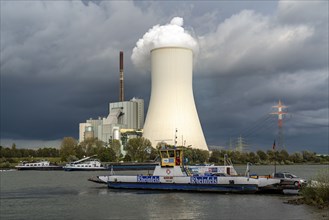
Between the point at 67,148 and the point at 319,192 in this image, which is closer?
the point at 319,192

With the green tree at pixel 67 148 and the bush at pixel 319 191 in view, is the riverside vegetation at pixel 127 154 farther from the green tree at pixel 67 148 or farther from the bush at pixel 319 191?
the bush at pixel 319 191

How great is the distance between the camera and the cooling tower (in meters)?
63.7

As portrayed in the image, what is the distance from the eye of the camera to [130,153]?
9188cm

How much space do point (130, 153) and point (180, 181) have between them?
205 ft

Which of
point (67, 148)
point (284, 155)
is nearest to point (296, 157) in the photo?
point (284, 155)

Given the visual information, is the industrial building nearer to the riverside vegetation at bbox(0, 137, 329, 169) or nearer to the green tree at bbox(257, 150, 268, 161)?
the riverside vegetation at bbox(0, 137, 329, 169)

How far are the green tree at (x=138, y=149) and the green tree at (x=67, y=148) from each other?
41.1 feet

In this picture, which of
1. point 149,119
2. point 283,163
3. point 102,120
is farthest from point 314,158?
point 149,119

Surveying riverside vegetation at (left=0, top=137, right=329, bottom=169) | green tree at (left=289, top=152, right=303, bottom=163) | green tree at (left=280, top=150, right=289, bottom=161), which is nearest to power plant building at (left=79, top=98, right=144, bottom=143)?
riverside vegetation at (left=0, top=137, right=329, bottom=169)

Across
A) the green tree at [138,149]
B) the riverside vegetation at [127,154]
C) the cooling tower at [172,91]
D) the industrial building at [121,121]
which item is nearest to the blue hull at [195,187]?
the cooling tower at [172,91]

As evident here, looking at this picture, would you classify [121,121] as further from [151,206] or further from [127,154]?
[151,206]

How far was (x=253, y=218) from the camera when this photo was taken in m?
18.8

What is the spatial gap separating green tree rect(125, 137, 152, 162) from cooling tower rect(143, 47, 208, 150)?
1823cm

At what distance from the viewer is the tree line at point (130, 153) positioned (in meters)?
85.8
